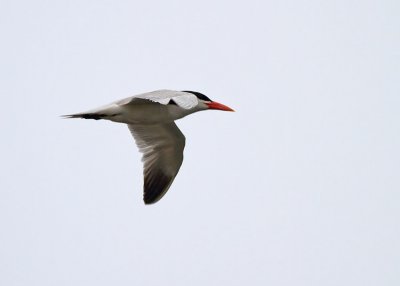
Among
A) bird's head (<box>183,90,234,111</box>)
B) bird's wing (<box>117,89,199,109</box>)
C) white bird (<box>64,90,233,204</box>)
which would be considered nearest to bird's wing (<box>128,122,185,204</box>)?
white bird (<box>64,90,233,204</box>)

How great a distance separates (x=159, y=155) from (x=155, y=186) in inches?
20.4

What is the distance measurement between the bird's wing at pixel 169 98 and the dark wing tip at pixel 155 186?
1.77 m

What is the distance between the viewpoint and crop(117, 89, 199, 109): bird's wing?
338 inches

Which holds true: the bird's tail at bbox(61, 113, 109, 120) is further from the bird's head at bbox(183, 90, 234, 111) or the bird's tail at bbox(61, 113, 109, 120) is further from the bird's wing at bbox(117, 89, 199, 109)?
the bird's head at bbox(183, 90, 234, 111)

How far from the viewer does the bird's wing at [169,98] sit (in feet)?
28.2

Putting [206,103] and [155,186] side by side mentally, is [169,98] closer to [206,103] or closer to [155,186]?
[206,103]

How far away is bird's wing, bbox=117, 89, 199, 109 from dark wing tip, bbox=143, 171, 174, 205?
5.79 feet

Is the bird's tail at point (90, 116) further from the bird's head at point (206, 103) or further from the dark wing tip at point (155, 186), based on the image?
the dark wing tip at point (155, 186)

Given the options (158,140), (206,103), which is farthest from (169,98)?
(158,140)

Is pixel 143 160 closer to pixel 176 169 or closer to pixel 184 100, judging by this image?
pixel 176 169

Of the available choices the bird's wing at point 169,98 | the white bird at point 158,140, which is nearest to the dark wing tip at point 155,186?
the white bird at point 158,140

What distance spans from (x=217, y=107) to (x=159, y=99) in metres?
2.11

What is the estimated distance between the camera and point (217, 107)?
36.5 feet

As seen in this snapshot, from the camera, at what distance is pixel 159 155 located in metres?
12.1
